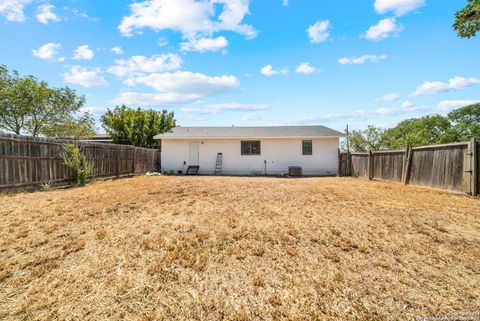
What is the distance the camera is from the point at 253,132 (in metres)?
17.0

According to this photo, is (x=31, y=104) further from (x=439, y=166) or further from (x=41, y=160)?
(x=439, y=166)

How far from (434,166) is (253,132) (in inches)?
427

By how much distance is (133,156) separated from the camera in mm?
13984

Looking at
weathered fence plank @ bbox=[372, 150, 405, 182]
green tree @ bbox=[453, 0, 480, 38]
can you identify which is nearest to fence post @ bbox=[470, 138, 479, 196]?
weathered fence plank @ bbox=[372, 150, 405, 182]

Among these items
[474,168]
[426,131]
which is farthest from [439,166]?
[426,131]

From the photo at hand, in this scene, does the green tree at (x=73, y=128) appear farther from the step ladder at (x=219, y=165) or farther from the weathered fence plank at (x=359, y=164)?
the weathered fence plank at (x=359, y=164)

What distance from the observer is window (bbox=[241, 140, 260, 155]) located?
53.2 feet

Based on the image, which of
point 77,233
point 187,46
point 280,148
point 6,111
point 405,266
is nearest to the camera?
point 405,266

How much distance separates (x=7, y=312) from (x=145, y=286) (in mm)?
1082

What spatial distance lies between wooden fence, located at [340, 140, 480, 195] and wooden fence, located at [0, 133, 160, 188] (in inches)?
528

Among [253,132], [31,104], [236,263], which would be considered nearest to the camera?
[236,263]

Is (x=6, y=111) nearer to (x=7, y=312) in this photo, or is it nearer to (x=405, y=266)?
(x=7, y=312)

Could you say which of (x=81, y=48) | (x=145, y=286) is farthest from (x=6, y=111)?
(x=145, y=286)

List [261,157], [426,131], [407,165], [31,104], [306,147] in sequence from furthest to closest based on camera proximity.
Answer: [426,131], [31,104], [261,157], [306,147], [407,165]
